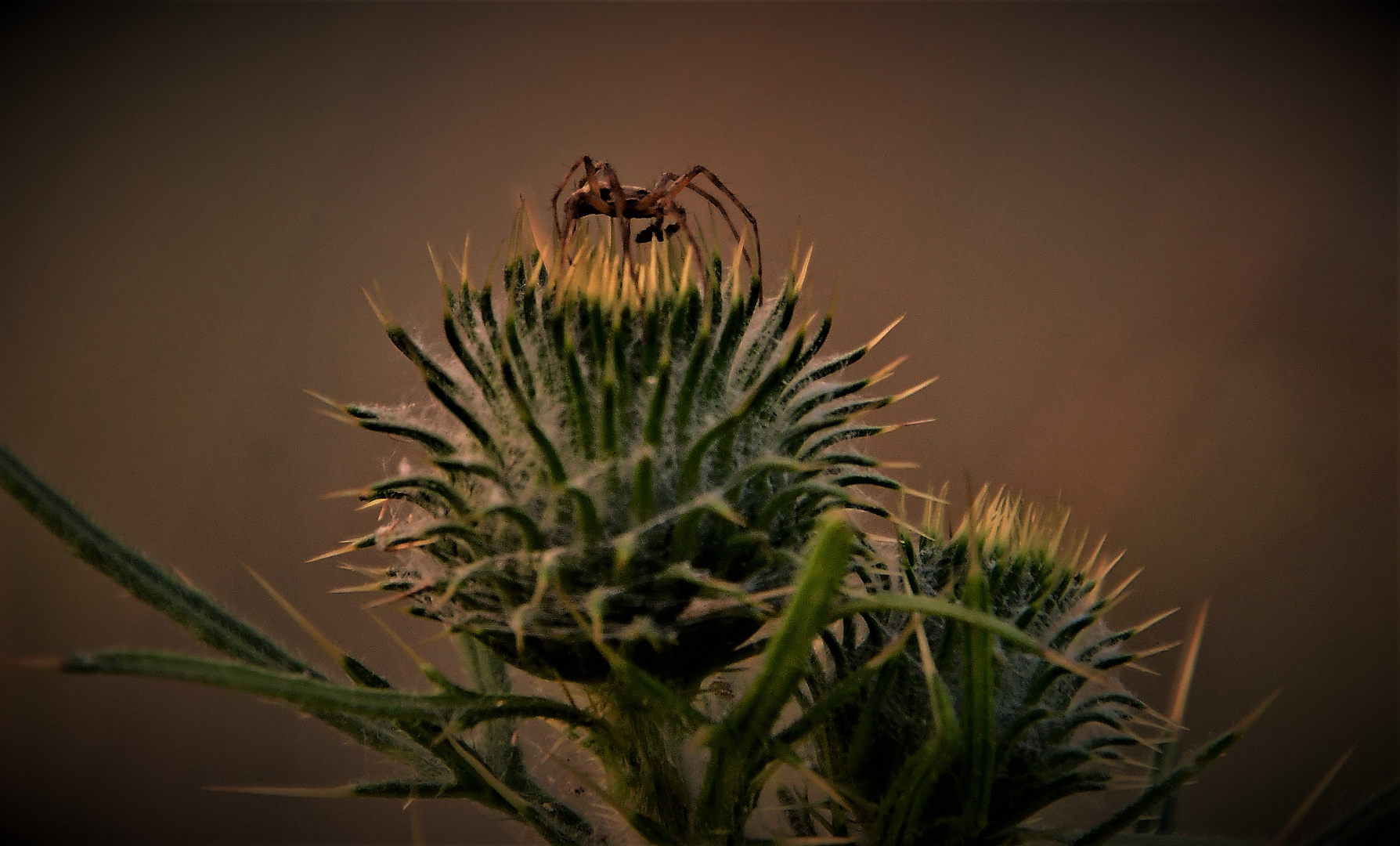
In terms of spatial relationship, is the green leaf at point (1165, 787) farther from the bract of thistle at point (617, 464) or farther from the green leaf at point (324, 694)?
the green leaf at point (324, 694)

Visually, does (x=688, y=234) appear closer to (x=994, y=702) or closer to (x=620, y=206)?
(x=620, y=206)

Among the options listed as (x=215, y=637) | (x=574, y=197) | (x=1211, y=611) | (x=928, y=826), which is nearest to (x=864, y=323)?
(x=1211, y=611)

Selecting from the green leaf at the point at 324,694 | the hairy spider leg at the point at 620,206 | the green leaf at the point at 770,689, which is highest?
the hairy spider leg at the point at 620,206

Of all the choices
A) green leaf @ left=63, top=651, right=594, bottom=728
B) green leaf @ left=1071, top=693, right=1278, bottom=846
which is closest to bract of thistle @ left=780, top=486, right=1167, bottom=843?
green leaf @ left=1071, top=693, right=1278, bottom=846

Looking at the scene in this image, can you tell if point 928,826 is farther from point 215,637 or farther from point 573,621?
point 215,637

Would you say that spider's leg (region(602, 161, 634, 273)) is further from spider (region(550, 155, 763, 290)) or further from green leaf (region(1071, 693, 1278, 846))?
green leaf (region(1071, 693, 1278, 846))

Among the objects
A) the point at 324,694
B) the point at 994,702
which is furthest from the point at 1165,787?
the point at 324,694

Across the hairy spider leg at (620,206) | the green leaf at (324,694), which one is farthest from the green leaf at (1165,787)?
the hairy spider leg at (620,206)

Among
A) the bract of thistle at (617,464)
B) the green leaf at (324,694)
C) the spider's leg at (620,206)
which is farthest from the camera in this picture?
the spider's leg at (620,206)
